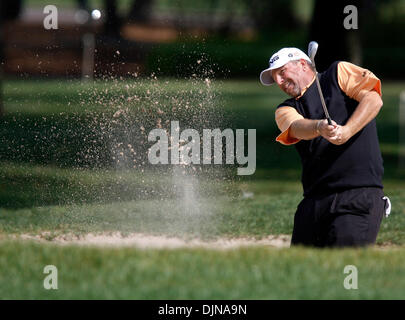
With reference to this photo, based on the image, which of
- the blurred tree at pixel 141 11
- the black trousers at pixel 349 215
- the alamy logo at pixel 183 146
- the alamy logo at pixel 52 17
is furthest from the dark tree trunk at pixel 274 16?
the black trousers at pixel 349 215

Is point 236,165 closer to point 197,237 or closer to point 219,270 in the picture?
point 197,237

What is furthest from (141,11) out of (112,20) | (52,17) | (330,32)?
(52,17)

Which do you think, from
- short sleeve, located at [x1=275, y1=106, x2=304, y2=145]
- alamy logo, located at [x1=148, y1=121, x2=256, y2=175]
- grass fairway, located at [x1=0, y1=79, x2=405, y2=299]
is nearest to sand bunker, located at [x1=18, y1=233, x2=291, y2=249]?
grass fairway, located at [x1=0, y1=79, x2=405, y2=299]

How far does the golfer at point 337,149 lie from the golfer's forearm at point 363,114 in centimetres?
4

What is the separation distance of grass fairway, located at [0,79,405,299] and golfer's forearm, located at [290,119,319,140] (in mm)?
791

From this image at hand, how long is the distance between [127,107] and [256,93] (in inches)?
838

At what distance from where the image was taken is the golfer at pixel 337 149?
5.96 meters

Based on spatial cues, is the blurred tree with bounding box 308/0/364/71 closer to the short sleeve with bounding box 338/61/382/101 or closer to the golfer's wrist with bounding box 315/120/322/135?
the short sleeve with bounding box 338/61/382/101

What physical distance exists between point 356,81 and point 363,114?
0.34 m

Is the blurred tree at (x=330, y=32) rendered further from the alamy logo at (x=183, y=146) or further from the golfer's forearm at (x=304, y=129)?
the golfer's forearm at (x=304, y=129)

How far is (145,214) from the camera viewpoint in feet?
29.2

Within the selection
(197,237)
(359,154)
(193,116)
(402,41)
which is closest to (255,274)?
(359,154)

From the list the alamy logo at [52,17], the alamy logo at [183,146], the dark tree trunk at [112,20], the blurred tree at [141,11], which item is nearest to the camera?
the alamy logo at [183,146]

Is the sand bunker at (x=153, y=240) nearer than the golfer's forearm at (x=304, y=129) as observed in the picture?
No
